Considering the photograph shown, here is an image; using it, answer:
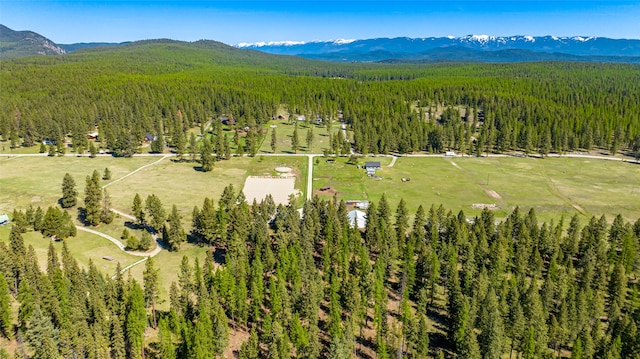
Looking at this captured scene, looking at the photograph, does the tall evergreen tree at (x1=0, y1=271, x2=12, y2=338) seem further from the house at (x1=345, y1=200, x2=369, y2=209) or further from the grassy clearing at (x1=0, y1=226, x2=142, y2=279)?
the house at (x1=345, y1=200, x2=369, y2=209)

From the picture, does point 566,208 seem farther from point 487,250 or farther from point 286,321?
point 286,321

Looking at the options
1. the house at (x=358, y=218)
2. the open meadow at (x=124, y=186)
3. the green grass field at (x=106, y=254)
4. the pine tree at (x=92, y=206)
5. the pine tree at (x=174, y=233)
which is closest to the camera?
the green grass field at (x=106, y=254)

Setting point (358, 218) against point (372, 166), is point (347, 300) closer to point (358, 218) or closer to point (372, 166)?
point (358, 218)

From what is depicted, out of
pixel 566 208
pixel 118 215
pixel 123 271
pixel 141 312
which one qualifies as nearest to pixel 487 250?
pixel 566 208

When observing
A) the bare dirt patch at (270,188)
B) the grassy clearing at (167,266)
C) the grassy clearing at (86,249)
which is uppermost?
the bare dirt patch at (270,188)

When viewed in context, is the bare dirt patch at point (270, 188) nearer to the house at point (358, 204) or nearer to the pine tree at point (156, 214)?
the house at point (358, 204)

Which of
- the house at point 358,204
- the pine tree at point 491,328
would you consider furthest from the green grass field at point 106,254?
the pine tree at point 491,328

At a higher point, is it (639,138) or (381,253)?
(639,138)
